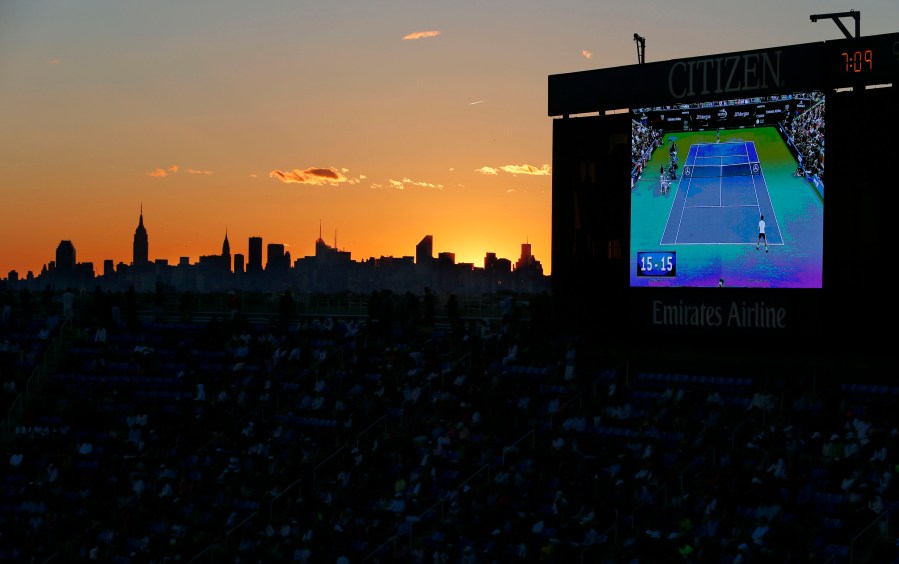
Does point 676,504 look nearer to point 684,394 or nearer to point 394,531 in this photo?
point 684,394

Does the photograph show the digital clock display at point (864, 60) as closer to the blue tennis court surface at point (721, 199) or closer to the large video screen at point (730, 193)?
the large video screen at point (730, 193)

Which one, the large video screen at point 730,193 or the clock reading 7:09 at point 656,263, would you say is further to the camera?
the clock reading 7:09 at point 656,263

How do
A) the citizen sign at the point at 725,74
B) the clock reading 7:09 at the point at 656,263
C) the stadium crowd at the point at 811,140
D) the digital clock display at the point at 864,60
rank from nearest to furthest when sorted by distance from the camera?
the digital clock display at the point at 864,60 < the stadium crowd at the point at 811,140 < the citizen sign at the point at 725,74 < the clock reading 7:09 at the point at 656,263

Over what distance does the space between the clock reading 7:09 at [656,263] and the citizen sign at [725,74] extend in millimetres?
2180

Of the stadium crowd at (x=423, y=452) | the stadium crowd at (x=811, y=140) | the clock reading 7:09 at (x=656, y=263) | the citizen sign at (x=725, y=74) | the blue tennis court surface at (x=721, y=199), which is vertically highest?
the citizen sign at (x=725, y=74)

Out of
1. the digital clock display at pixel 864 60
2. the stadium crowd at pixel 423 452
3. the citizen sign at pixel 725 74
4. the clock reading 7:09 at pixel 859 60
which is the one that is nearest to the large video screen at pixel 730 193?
the citizen sign at pixel 725 74

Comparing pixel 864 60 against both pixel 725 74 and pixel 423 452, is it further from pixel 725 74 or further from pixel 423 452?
pixel 423 452

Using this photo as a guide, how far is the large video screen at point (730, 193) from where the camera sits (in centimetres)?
1834

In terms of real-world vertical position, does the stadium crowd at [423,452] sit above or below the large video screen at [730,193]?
below

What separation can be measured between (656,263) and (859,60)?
379cm

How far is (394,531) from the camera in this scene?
773 inches

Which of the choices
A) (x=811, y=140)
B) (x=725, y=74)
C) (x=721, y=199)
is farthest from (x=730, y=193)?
(x=725, y=74)

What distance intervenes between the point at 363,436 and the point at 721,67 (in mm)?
7926

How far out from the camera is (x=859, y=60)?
18.1 m
